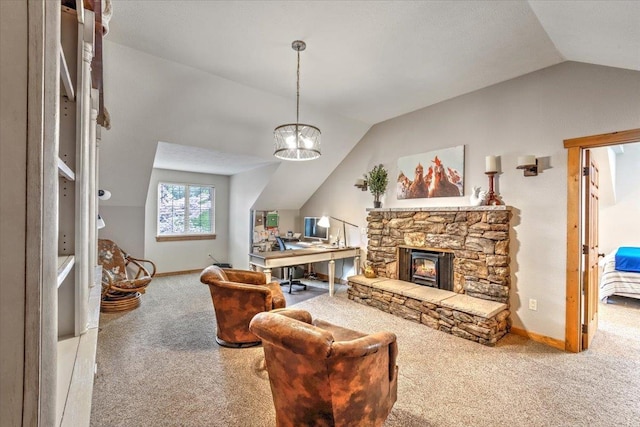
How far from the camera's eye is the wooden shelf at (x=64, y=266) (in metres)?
0.92

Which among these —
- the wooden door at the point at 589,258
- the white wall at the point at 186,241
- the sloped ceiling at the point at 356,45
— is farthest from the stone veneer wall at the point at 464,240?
the white wall at the point at 186,241

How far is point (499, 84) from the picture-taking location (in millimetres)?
3521

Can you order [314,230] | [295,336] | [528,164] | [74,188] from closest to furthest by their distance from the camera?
[74,188] < [295,336] < [528,164] < [314,230]

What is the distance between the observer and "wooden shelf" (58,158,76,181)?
0.99 metres

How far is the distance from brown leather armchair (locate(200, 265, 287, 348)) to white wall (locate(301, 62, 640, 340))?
8.91 feet

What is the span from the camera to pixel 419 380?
247 cm

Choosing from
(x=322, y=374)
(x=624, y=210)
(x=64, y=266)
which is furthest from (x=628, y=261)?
(x=64, y=266)

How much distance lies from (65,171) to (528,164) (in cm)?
375

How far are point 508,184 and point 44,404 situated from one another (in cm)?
402

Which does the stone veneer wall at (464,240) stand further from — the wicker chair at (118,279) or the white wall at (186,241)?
the white wall at (186,241)

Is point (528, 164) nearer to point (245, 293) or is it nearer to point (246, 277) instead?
point (245, 293)

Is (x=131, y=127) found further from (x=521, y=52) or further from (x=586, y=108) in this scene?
(x=586, y=108)

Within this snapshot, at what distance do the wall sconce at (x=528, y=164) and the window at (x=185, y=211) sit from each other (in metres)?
5.81

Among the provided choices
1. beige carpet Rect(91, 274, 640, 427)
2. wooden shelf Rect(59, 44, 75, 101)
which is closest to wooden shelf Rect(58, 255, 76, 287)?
wooden shelf Rect(59, 44, 75, 101)
